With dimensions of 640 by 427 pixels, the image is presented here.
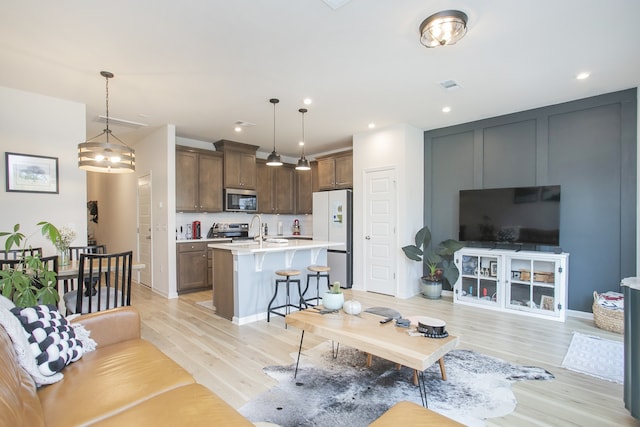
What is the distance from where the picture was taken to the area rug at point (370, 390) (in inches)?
82.4

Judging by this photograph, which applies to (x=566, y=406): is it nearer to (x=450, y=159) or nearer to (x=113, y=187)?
(x=450, y=159)

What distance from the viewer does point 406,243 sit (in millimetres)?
5258

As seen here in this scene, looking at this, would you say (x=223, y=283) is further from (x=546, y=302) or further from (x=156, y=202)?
(x=546, y=302)

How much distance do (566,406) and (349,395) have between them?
1.48 meters

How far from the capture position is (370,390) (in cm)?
238

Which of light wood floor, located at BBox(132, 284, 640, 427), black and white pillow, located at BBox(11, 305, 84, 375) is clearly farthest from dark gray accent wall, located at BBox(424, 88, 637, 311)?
black and white pillow, located at BBox(11, 305, 84, 375)

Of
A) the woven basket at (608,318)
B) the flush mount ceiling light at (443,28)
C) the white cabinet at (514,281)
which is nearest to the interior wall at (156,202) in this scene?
the flush mount ceiling light at (443,28)

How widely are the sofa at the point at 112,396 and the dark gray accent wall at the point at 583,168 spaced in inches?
184

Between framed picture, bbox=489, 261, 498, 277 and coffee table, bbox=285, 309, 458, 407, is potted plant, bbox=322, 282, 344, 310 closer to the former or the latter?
coffee table, bbox=285, 309, 458, 407

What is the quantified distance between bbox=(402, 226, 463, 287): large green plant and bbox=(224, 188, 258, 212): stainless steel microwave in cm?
320

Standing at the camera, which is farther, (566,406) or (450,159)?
(450,159)

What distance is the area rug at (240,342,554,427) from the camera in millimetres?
2092

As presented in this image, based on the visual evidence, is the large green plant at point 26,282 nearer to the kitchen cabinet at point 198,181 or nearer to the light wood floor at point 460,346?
the light wood floor at point 460,346

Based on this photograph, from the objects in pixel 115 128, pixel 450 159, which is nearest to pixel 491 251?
pixel 450 159
